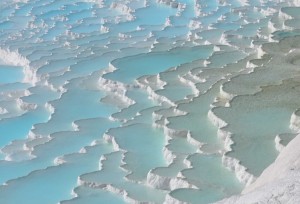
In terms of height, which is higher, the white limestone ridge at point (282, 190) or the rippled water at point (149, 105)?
the white limestone ridge at point (282, 190)

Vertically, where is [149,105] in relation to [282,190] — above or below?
below

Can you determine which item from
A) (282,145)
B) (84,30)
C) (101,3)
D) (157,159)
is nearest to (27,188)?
(157,159)

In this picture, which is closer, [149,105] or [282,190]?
[282,190]

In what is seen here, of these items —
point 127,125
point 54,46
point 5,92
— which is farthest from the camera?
point 54,46

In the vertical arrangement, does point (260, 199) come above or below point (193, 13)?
above

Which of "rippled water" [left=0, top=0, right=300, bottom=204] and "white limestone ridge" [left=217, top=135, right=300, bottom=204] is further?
"rippled water" [left=0, top=0, right=300, bottom=204]

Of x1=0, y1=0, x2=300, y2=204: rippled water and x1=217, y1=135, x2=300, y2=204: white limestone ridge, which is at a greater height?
x1=217, y1=135, x2=300, y2=204: white limestone ridge

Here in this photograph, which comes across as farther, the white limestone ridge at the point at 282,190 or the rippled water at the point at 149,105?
the rippled water at the point at 149,105

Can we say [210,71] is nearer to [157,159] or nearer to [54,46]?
[157,159]
